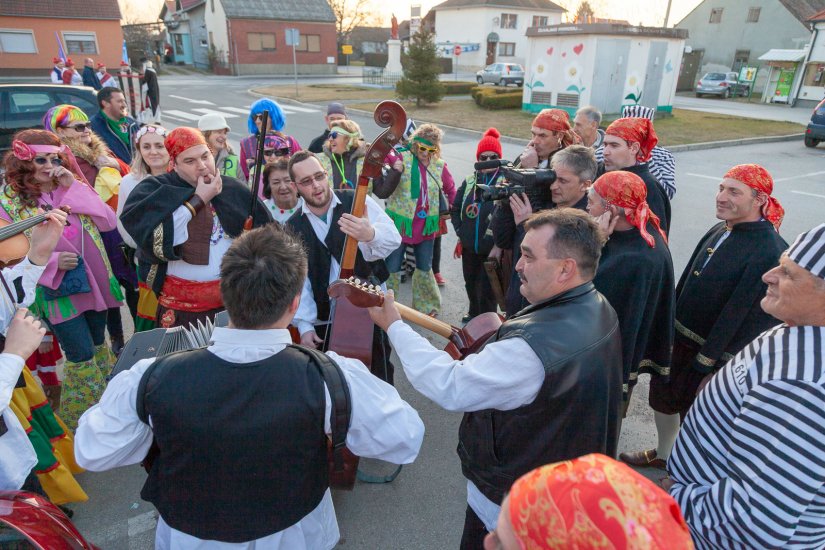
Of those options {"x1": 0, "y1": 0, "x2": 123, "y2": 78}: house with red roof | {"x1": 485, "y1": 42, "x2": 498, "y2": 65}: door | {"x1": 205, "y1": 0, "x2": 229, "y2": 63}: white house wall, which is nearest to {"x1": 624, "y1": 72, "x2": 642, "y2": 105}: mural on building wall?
{"x1": 485, "y1": 42, "x2": 498, "y2": 65}: door

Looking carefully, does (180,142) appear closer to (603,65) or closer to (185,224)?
(185,224)

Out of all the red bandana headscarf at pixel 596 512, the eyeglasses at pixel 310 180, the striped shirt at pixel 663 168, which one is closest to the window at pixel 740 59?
the striped shirt at pixel 663 168

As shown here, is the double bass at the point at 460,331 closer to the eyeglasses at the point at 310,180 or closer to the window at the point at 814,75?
the eyeglasses at the point at 310,180

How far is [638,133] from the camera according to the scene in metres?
4.00

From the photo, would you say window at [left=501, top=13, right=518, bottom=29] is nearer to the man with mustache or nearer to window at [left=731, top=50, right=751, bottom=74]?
window at [left=731, top=50, right=751, bottom=74]

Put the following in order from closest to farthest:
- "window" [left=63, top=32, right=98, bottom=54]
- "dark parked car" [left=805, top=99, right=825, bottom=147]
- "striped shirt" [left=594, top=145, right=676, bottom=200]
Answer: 1. "striped shirt" [left=594, top=145, right=676, bottom=200]
2. "dark parked car" [left=805, top=99, right=825, bottom=147]
3. "window" [left=63, top=32, right=98, bottom=54]

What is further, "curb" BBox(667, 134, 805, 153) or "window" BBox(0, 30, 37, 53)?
"window" BBox(0, 30, 37, 53)

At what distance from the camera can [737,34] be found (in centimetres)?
3425

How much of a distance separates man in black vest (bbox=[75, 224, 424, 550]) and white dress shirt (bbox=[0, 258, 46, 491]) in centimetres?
60

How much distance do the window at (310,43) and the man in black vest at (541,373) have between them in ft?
138

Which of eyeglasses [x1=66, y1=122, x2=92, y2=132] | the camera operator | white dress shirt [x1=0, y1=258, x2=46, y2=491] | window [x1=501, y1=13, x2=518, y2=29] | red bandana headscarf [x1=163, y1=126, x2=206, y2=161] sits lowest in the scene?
white dress shirt [x1=0, y1=258, x2=46, y2=491]

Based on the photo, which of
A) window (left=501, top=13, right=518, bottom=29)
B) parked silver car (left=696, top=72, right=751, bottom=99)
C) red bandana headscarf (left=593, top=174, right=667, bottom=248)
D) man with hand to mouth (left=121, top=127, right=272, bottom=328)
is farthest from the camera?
window (left=501, top=13, right=518, bottom=29)

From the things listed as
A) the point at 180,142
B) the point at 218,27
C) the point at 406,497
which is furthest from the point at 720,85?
the point at 218,27

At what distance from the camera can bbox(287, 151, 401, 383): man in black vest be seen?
3061 mm
